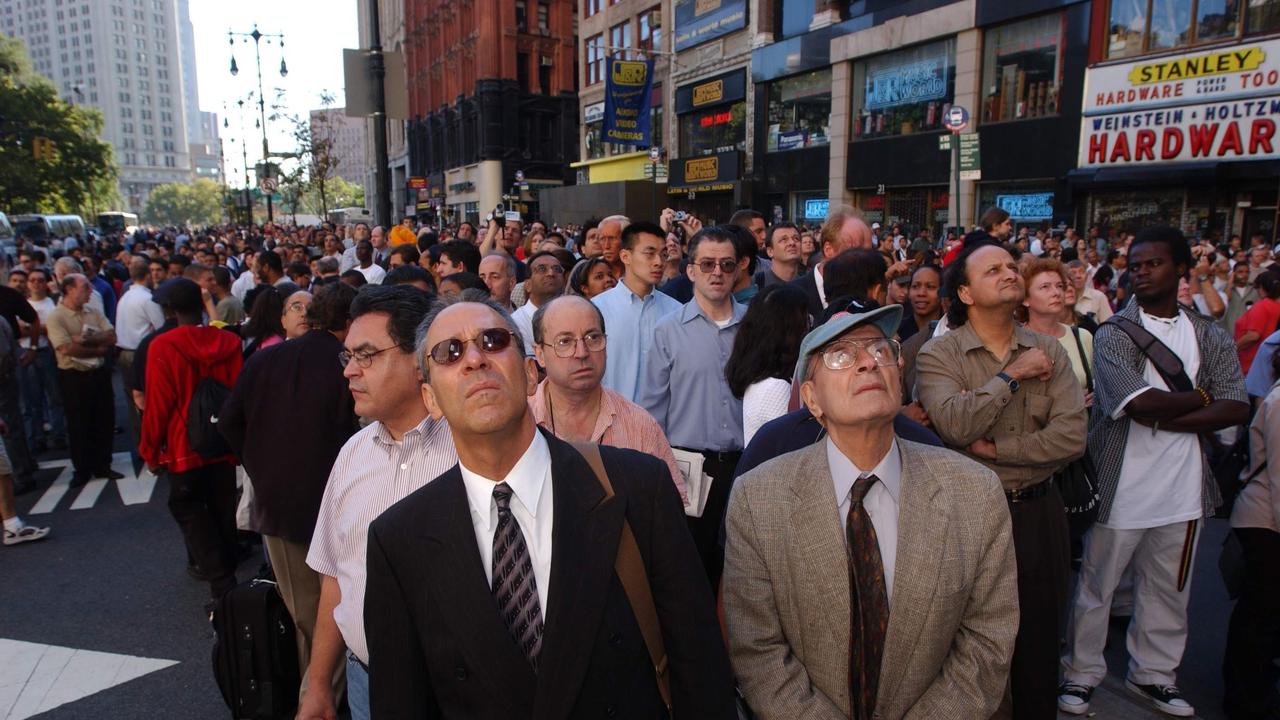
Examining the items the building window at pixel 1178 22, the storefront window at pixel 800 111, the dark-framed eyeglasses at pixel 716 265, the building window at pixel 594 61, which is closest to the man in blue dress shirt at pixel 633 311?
the dark-framed eyeglasses at pixel 716 265

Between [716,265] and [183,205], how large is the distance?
182 meters

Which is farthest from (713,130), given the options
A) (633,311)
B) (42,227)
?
(633,311)

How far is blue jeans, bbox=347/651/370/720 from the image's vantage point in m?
2.73

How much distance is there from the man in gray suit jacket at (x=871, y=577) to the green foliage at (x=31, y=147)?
54.0m

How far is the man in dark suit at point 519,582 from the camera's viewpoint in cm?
186

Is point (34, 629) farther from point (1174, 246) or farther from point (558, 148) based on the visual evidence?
point (558, 148)

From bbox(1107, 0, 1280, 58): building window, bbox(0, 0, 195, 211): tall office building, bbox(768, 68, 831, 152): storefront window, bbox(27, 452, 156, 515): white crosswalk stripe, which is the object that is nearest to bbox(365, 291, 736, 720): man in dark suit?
bbox(27, 452, 156, 515): white crosswalk stripe

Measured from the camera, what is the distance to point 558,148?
56.8 meters

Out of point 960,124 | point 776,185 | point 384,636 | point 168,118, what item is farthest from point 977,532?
point 168,118

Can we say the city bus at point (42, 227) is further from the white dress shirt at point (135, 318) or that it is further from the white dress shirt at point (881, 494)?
the white dress shirt at point (881, 494)

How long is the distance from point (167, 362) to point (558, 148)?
53.6 metres

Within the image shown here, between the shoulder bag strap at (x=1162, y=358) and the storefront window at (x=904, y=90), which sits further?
the storefront window at (x=904, y=90)

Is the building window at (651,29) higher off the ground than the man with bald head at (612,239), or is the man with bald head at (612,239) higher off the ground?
the building window at (651,29)

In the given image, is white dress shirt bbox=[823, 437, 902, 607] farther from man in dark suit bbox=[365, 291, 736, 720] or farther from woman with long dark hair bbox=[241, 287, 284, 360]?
woman with long dark hair bbox=[241, 287, 284, 360]
